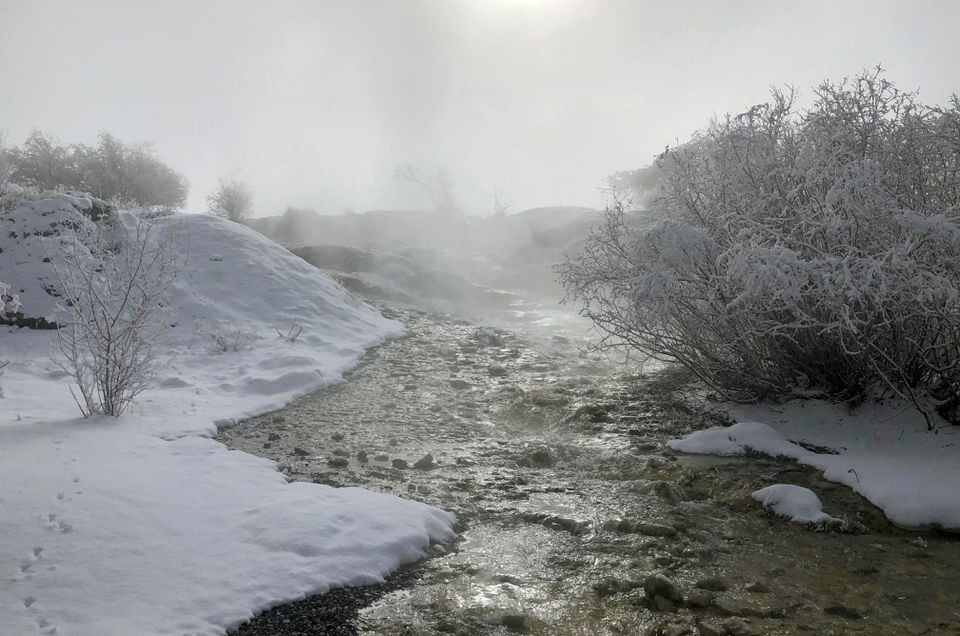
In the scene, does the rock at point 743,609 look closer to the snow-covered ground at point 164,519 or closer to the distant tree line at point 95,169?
the snow-covered ground at point 164,519

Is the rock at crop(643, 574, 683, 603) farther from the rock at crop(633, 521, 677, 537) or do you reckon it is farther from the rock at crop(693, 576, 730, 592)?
the rock at crop(633, 521, 677, 537)

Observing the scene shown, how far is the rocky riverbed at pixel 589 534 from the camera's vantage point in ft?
10.6

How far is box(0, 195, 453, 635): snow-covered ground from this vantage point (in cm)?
307

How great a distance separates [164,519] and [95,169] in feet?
92.2

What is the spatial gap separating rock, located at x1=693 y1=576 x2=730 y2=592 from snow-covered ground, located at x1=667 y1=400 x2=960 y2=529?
1771 millimetres

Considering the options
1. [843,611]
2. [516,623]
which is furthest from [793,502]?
[516,623]

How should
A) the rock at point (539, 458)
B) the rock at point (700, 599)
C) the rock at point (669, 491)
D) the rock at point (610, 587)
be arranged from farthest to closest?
the rock at point (539, 458) → the rock at point (669, 491) → the rock at point (610, 587) → the rock at point (700, 599)

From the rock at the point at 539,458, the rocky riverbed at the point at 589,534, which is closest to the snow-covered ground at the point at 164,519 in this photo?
the rocky riverbed at the point at 589,534

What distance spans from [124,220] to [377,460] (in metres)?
9.57

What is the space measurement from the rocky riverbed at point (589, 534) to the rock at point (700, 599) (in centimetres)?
→ 1

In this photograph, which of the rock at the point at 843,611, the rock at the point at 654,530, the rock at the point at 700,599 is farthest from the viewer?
the rock at the point at 654,530

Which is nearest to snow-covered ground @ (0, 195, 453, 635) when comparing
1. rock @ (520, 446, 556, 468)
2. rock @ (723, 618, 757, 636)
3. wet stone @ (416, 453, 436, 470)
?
wet stone @ (416, 453, 436, 470)

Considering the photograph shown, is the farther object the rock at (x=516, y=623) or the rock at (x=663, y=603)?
the rock at (x=663, y=603)

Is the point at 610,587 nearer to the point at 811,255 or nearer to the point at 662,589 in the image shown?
the point at 662,589
